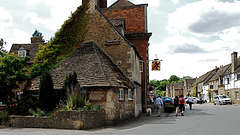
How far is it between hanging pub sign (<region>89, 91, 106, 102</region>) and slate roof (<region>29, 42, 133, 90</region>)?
50 centimetres

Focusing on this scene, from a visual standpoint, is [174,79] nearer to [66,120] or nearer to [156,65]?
[156,65]

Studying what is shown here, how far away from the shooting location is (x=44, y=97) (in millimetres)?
13930

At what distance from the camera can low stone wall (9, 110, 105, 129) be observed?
12016 millimetres

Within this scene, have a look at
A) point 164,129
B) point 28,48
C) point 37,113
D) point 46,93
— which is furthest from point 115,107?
point 28,48

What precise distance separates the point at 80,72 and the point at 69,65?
1.49 metres

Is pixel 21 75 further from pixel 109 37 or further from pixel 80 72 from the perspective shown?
pixel 109 37

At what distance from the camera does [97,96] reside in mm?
13875

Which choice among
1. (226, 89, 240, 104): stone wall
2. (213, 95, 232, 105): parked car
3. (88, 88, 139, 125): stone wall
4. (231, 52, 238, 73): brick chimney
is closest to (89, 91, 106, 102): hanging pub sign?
(88, 88, 139, 125): stone wall

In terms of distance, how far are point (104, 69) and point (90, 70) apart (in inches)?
35.4

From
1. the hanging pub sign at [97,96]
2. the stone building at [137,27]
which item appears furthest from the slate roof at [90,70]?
the stone building at [137,27]

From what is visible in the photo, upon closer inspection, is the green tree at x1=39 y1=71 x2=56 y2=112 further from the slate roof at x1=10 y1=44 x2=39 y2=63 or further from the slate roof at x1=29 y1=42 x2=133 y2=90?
the slate roof at x1=10 y1=44 x2=39 y2=63

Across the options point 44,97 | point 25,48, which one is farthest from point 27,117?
point 25,48

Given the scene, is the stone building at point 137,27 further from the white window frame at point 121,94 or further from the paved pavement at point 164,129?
the paved pavement at point 164,129

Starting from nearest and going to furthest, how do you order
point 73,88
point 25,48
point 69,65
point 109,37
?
point 73,88
point 69,65
point 109,37
point 25,48
